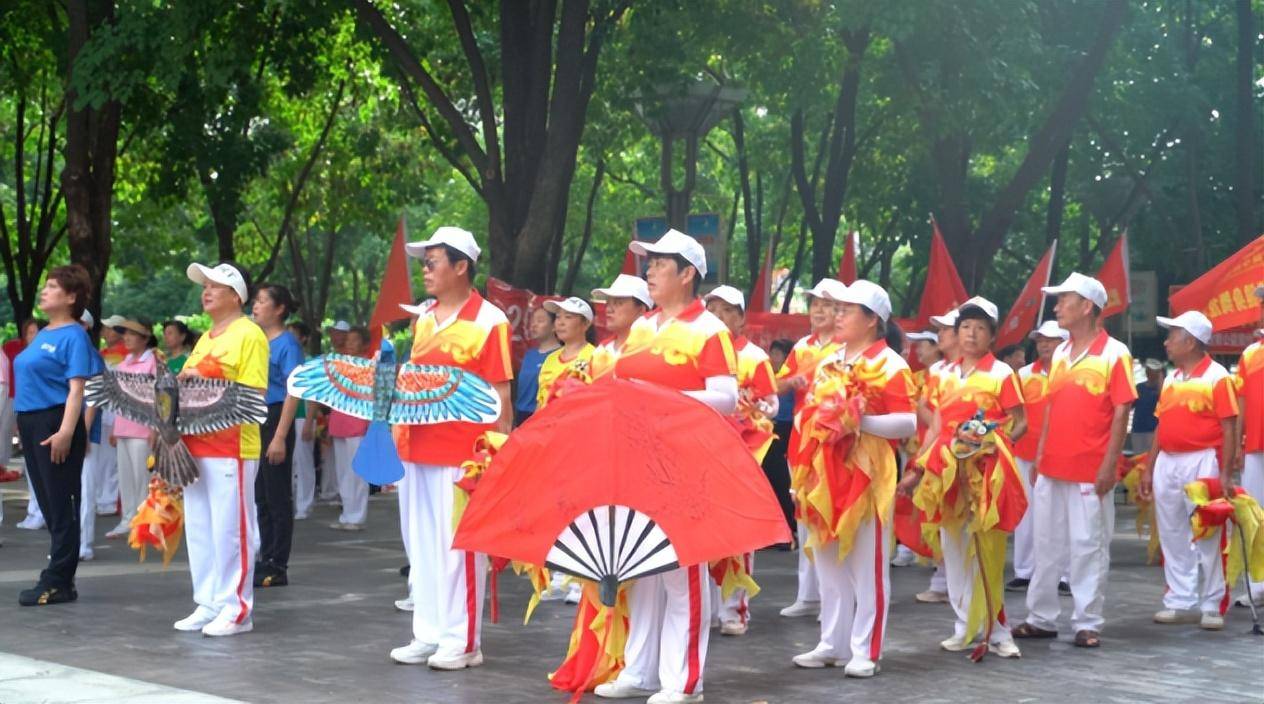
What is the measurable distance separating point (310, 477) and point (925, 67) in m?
8.26

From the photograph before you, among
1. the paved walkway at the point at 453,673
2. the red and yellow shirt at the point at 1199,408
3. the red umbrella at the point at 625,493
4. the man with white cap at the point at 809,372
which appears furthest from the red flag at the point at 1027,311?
the red umbrella at the point at 625,493

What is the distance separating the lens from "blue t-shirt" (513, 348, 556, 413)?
13039mm

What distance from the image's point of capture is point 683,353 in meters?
7.80

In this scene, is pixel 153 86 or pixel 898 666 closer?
pixel 898 666

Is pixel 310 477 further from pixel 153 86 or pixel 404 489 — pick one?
pixel 404 489

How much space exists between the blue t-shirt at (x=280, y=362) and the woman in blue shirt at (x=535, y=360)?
1.80 metres

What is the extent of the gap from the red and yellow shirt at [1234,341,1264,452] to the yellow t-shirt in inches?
262

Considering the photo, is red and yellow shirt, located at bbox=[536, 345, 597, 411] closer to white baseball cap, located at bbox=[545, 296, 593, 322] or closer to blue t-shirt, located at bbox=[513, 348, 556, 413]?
white baseball cap, located at bbox=[545, 296, 593, 322]

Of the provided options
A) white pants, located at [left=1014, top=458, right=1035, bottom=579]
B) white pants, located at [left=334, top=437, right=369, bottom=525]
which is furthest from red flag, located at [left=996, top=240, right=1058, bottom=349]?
white pants, located at [left=334, top=437, right=369, bottom=525]

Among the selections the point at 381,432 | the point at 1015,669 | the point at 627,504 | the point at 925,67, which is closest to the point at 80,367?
the point at 381,432

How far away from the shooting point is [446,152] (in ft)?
80.3

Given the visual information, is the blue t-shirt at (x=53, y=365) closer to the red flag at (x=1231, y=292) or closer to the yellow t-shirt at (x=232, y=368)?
the yellow t-shirt at (x=232, y=368)

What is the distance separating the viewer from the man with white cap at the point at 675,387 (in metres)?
7.44

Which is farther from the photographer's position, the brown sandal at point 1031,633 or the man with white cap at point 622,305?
the brown sandal at point 1031,633
